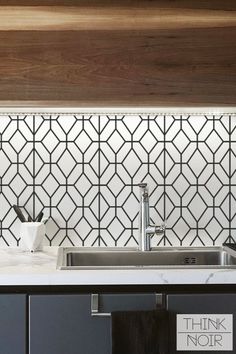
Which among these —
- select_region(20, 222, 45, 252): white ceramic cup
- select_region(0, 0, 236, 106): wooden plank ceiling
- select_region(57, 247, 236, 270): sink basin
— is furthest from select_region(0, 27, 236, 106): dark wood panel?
select_region(57, 247, 236, 270): sink basin

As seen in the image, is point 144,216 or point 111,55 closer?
point 111,55

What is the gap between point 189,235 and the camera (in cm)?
249

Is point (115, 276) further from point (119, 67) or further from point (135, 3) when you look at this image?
point (135, 3)

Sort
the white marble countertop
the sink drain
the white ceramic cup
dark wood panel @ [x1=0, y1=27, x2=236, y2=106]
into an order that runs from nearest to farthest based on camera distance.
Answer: the white marble countertop → dark wood panel @ [x1=0, y1=27, x2=236, y2=106] → the white ceramic cup → the sink drain

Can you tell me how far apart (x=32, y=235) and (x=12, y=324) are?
54 centimetres

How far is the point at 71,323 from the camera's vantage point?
180 cm

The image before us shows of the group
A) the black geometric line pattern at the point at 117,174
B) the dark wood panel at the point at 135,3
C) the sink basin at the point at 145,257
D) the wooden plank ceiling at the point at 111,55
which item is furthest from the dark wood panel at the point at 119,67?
the sink basin at the point at 145,257

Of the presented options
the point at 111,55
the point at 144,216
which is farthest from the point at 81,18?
the point at 144,216

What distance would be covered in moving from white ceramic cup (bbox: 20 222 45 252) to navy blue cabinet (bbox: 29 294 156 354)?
509 millimetres

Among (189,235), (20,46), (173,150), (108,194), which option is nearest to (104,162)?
(108,194)

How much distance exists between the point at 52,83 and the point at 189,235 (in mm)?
1022

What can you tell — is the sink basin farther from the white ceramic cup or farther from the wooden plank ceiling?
the wooden plank ceiling

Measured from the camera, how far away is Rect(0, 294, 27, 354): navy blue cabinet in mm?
1793

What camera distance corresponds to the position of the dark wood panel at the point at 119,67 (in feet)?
6.61
